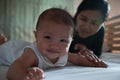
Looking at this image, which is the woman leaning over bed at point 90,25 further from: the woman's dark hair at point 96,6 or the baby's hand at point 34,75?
the baby's hand at point 34,75

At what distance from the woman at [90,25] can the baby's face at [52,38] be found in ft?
1.67

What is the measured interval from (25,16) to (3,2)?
315 millimetres

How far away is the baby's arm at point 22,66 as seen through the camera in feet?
2.12

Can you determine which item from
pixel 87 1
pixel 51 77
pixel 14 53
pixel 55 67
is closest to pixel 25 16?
pixel 87 1

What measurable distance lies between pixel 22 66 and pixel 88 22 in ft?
2.21

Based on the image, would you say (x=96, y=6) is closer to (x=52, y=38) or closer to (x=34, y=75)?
(x=52, y=38)

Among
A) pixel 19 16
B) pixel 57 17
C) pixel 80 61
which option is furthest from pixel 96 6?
pixel 19 16

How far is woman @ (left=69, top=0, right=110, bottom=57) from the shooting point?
130cm

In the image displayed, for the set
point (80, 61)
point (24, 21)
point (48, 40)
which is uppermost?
point (48, 40)

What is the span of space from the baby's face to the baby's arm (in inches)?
1.4

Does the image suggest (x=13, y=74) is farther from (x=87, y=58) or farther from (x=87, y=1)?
(x=87, y=1)

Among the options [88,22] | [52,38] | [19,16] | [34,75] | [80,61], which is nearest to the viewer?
A: [34,75]

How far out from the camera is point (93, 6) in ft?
4.52

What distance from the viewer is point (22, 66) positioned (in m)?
0.69
